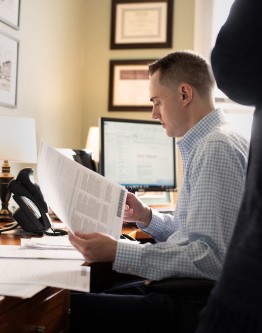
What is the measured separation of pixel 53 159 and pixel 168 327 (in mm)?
497

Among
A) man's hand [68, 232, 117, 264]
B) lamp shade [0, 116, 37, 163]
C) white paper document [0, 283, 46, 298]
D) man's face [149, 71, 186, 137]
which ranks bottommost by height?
white paper document [0, 283, 46, 298]

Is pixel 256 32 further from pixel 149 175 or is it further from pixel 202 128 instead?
pixel 149 175

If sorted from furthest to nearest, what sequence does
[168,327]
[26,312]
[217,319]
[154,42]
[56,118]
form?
[154,42], [56,118], [168,327], [26,312], [217,319]

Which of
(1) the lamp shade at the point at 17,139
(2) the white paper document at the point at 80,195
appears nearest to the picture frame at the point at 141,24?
(1) the lamp shade at the point at 17,139

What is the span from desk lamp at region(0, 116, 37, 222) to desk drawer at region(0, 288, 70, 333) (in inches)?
37.2

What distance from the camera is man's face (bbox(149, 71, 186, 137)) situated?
147 centimetres

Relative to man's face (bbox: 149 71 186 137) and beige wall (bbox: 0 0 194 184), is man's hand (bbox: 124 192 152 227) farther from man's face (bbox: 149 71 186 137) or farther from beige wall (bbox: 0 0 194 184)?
beige wall (bbox: 0 0 194 184)

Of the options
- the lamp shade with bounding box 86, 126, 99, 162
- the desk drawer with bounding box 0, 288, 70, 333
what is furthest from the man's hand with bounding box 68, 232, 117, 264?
the lamp shade with bounding box 86, 126, 99, 162

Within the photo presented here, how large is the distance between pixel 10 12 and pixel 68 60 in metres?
0.78

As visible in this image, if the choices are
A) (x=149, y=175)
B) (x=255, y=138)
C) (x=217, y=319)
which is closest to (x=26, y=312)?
(x=217, y=319)

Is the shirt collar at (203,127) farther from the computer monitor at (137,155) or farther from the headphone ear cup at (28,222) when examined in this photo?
the computer monitor at (137,155)

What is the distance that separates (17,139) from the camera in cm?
202

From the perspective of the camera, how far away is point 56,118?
304 cm

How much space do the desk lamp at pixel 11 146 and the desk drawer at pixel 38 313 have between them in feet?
3.10
